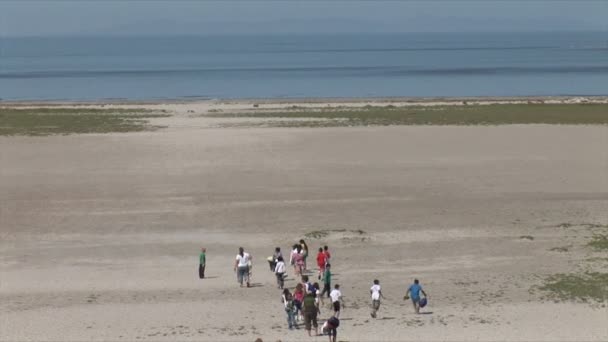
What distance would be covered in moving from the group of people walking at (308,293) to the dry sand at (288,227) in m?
0.33

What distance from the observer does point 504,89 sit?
363 feet

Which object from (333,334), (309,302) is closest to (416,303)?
(309,302)

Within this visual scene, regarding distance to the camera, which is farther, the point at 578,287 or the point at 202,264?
the point at 202,264

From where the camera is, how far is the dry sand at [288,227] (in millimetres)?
24266

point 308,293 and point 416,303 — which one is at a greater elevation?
point 308,293

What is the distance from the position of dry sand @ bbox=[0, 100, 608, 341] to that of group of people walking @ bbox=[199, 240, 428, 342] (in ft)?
1.10

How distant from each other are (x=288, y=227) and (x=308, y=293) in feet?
37.7

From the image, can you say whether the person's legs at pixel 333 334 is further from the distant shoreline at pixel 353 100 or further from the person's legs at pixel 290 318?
the distant shoreline at pixel 353 100

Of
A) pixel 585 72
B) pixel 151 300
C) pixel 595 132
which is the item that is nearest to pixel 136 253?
pixel 151 300

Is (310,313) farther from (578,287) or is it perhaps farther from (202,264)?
(578,287)

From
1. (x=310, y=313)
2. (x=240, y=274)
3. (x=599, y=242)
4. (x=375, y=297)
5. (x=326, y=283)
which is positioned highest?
(x=599, y=242)

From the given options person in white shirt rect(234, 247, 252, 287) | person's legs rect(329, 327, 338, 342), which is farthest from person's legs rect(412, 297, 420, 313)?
person in white shirt rect(234, 247, 252, 287)

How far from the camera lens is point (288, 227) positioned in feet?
115

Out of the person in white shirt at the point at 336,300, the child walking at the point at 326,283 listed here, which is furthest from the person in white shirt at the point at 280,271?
the person in white shirt at the point at 336,300
